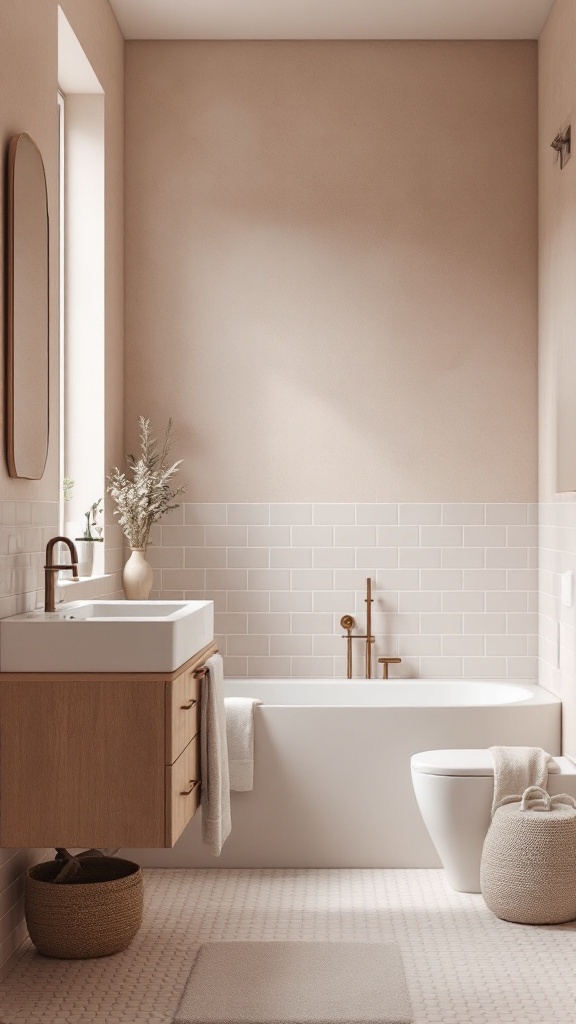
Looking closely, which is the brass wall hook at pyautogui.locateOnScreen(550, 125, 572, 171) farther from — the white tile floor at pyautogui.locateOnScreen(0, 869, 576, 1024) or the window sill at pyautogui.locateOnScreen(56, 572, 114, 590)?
the white tile floor at pyautogui.locateOnScreen(0, 869, 576, 1024)

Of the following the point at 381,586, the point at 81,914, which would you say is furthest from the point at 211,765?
the point at 381,586

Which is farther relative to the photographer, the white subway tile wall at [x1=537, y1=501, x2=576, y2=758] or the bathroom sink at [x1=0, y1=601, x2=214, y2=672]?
the white subway tile wall at [x1=537, y1=501, x2=576, y2=758]

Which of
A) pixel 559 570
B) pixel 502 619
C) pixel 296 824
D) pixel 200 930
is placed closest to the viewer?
pixel 200 930

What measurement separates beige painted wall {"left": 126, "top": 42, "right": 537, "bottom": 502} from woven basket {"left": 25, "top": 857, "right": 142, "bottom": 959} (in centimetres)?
226

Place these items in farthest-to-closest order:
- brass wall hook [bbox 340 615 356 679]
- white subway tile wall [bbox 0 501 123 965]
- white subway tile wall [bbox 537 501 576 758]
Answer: brass wall hook [bbox 340 615 356 679] < white subway tile wall [bbox 537 501 576 758] < white subway tile wall [bbox 0 501 123 965]

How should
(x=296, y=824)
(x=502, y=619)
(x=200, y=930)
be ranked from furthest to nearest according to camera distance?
(x=502, y=619), (x=296, y=824), (x=200, y=930)

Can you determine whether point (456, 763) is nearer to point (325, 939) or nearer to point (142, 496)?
point (325, 939)

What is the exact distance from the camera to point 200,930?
3818mm

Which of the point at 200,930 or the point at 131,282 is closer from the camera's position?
the point at 200,930

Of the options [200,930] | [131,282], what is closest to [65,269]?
[131,282]

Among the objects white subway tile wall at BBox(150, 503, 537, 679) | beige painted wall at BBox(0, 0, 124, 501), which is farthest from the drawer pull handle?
white subway tile wall at BBox(150, 503, 537, 679)

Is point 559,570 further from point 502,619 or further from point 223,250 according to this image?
point 223,250

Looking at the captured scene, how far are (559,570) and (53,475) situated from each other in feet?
7.21

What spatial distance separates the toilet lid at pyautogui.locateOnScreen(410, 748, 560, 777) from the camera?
13.4 ft
